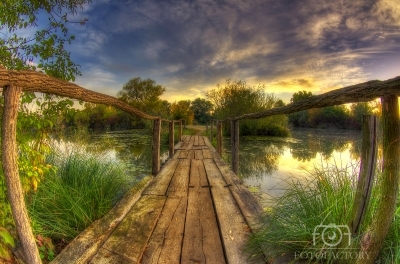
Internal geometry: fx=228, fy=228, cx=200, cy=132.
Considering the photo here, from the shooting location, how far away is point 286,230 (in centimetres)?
136

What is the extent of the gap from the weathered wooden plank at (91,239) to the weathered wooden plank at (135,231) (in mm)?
49

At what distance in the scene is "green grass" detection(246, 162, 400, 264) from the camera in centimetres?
103

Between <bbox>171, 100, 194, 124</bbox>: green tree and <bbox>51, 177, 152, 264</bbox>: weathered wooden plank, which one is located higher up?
<bbox>171, 100, 194, 124</bbox>: green tree

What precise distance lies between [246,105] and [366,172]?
1822 cm

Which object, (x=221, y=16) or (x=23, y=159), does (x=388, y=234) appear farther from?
(x=221, y=16)

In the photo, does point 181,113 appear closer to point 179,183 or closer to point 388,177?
point 179,183

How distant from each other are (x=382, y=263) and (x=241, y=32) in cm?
992

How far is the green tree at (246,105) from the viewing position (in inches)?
743

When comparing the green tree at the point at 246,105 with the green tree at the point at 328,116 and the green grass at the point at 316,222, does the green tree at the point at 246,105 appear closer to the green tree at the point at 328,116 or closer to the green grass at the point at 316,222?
the green tree at the point at 328,116

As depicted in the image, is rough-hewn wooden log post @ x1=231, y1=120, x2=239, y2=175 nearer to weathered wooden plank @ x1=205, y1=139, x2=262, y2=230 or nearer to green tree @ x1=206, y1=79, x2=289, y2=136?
weathered wooden plank @ x1=205, y1=139, x2=262, y2=230

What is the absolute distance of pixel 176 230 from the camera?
1.85m

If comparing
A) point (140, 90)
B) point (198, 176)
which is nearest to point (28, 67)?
point (198, 176)

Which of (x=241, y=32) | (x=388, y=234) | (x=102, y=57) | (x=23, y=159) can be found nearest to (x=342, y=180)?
(x=388, y=234)

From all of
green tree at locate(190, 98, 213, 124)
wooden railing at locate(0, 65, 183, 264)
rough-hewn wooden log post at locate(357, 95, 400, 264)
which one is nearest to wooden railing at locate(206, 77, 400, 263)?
rough-hewn wooden log post at locate(357, 95, 400, 264)
